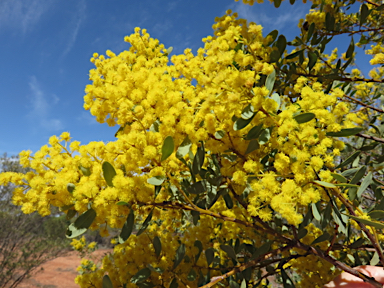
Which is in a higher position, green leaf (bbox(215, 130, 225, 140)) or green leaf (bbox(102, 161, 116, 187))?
green leaf (bbox(215, 130, 225, 140))

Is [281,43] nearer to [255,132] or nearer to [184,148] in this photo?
[255,132]

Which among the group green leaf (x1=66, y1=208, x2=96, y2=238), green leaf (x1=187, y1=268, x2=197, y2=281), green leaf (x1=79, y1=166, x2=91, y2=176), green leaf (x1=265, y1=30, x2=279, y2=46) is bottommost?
green leaf (x1=187, y1=268, x2=197, y2=281)

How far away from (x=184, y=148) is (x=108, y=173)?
17.0 inches

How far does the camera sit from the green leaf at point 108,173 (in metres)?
1.22

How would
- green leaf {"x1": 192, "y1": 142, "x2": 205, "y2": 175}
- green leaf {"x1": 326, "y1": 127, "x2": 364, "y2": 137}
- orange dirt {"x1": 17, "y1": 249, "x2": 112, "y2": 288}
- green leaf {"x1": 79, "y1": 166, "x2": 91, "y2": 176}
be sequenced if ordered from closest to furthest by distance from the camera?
green leaf {"x1": 326, "y1": 127, "x2": 364, "y2": 137} < green leaf {"x1": 192, "y1": 142, "x2": 205, "y2": 175} < green leaf {"x1": 79, "y1": 166, "x2": 91, "y2": 176} < orange dirt {"x1": 17, "y1": 249, "x2": 112, "y2": 288}

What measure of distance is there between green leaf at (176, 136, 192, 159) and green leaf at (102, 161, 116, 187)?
363 mm

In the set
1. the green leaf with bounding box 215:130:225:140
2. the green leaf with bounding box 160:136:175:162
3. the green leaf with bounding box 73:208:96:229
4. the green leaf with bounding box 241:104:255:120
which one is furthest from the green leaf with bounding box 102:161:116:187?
the green leaf with bounding box 241:104:255:120

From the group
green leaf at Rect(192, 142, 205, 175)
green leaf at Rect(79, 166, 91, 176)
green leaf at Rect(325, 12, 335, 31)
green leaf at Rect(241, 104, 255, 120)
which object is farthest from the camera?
green leaf at Rect(325, 12, 335, 31)

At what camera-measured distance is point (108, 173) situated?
4.04 ft

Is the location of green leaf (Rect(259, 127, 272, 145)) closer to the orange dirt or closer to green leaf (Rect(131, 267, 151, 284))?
green leaf (Rect(131, 267, 151, 284))

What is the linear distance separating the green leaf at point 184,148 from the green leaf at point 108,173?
0.36 m

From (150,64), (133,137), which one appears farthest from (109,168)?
(150,64)

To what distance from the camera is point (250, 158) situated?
1.33 m

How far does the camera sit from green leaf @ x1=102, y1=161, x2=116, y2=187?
1216 millimetres
